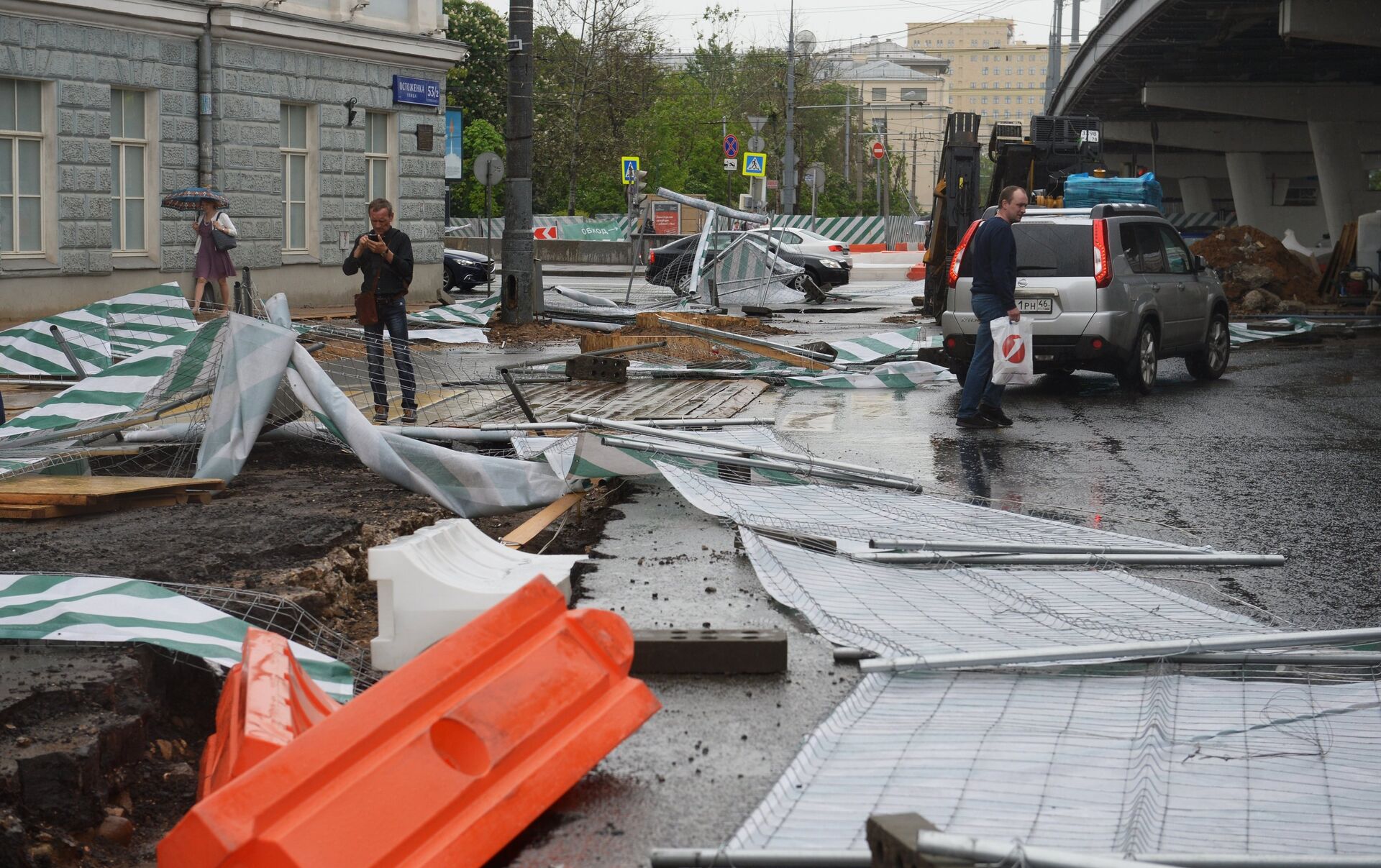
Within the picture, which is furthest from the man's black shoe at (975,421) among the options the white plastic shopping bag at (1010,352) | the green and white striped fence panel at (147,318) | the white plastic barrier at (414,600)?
the white plastic barrier at (414,600)

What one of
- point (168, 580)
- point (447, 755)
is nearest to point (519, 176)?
point (168, 580)

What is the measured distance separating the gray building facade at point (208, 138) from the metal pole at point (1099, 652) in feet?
59.2

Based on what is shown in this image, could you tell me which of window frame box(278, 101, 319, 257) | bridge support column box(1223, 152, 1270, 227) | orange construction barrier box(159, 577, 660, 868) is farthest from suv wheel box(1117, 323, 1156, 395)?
bridge support column box(1223, 152, 1270, 227)

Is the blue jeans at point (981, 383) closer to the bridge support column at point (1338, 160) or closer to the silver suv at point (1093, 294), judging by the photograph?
the silver suv at point (1093, 294)

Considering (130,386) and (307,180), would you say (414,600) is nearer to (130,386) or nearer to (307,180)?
(130,386)

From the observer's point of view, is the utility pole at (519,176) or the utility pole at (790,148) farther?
the utility pole at (790,148)

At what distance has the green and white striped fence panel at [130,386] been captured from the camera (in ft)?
28.1

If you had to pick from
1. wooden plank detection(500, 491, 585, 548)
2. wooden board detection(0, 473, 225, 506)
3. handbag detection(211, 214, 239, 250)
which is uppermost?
handbag detection(211, 214, 239, 250)

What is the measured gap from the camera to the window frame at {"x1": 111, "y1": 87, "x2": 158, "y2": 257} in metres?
22.2

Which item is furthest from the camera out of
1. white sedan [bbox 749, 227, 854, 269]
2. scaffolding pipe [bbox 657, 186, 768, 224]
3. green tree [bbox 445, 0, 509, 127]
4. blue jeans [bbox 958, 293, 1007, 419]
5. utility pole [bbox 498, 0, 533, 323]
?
green tree [bbox 445, 0, 509, 127]

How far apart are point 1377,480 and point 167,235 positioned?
720 inches

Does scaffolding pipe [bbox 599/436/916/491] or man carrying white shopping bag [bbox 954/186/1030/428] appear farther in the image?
man carrying white shopping bag [bbox 954/186/1030/428]

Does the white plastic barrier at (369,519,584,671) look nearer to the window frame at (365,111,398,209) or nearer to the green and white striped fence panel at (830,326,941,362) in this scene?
the green and white striped fence panel at (830,326,941,362)

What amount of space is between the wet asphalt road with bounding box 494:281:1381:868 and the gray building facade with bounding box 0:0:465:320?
11653 mm
